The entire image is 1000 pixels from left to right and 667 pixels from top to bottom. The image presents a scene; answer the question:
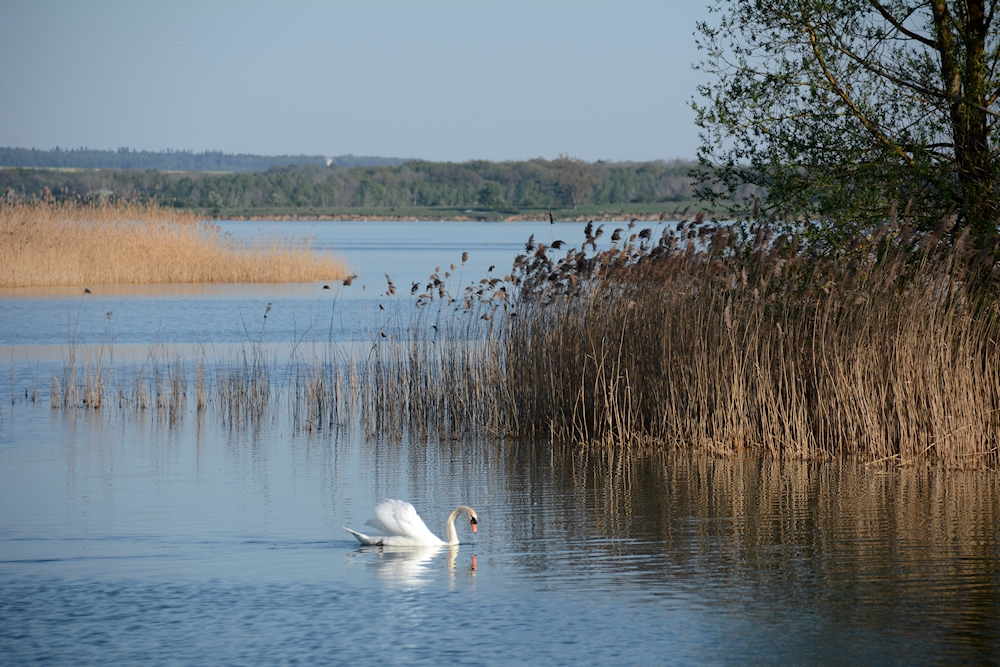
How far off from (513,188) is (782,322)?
98.3 meters

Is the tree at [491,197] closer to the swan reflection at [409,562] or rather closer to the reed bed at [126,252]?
the reed bed at [126,252]

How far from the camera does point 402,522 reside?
7660 millimetres

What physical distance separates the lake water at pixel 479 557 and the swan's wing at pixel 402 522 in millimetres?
114

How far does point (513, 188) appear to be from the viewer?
108 metres

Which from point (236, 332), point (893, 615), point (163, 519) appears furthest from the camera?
point (236, 332)

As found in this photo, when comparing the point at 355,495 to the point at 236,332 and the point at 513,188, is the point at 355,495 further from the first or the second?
the point at 513,188

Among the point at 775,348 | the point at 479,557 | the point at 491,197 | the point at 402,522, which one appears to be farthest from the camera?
the point at 491,197

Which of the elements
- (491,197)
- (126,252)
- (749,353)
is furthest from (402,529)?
(491,197)

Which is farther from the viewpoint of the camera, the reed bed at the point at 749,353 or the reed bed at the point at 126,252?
the reed bed at the point at 126,252

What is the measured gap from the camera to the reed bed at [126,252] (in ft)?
98.4

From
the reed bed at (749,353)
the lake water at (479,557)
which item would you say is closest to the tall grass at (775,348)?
the reed bed at (749,353)

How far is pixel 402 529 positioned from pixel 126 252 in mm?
25562

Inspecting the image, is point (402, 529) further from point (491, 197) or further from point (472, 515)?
point (491, 197)

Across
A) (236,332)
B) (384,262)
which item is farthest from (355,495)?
(384,262)
